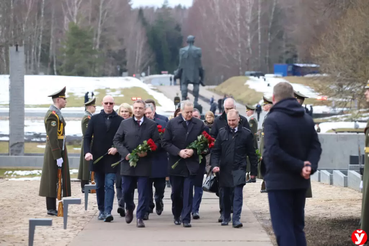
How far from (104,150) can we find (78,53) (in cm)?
6600

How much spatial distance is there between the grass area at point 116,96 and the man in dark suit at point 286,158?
4665 cm

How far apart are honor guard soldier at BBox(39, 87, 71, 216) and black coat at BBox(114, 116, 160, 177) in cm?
122

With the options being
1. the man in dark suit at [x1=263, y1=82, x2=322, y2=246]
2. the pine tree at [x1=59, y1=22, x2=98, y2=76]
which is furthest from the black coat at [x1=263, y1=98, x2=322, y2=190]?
the pine tree at [x1=59, y1=22, x2=98, y2=76]

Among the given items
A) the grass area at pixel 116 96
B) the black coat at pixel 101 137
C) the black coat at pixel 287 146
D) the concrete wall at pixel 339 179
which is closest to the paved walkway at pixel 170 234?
the black coat at pixel 101 137

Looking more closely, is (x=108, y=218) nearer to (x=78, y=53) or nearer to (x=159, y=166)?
(x=159, y=166)

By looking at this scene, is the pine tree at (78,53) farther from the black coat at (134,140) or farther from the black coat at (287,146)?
the black coat at (287,146)

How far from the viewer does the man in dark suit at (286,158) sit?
24.9 ft

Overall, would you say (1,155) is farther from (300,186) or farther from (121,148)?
(300,186)

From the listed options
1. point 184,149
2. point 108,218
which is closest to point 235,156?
point 184,149

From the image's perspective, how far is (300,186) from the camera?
7.63 m

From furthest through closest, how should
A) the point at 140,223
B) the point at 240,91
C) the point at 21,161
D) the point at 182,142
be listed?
the point at 240,91 < the point at 21,161 < the point at 182,142 < the point at 140,223

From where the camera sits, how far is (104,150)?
1212cm

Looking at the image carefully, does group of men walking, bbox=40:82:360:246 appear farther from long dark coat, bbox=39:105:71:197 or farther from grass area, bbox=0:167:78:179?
grass area, bbox=0:167:78:179

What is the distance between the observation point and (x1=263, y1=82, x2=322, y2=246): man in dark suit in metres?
7.59
